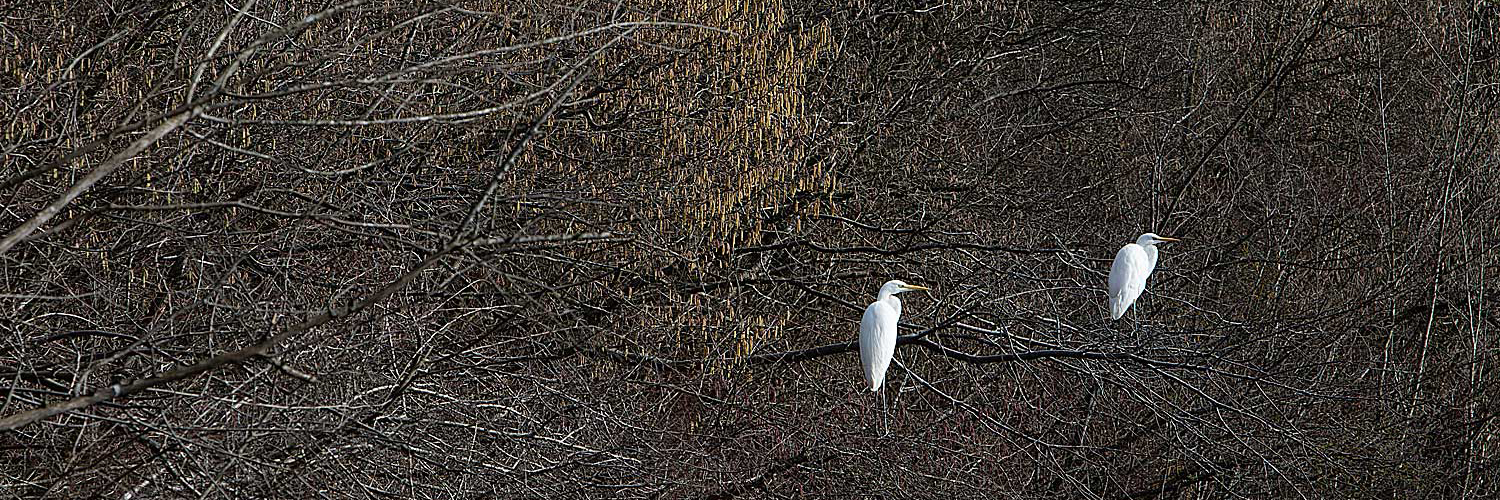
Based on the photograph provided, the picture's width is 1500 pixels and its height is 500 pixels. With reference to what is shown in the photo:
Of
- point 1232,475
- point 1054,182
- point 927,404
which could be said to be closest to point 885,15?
point 1054,182

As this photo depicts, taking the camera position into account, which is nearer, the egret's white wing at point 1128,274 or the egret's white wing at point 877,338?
the egret's white wing at point 877,338

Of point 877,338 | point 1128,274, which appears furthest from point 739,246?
point 1128,274

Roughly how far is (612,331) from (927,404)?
7.38 feet

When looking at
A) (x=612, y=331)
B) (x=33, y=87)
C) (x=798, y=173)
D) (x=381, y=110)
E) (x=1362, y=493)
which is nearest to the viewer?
(x=33, y=87)

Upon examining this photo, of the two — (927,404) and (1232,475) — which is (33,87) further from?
(1232,475)

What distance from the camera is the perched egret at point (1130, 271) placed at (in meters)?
7.41

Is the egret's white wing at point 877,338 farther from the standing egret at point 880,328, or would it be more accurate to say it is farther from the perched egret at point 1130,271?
the perched egret at point 1130,271

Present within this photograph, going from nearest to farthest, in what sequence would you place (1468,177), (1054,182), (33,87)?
1. (33,87)
2. (1468,177)
3. (1054,182)

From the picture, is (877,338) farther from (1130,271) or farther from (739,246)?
(739,246)

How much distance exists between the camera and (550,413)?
642cm

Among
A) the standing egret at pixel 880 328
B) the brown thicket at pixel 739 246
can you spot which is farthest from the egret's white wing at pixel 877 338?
the brown thicket at pixel 739 246

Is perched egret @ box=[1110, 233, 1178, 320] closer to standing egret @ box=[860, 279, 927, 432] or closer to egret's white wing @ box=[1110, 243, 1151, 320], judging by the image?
egret's white wing @ box=[1110, 243, 1151, 320]

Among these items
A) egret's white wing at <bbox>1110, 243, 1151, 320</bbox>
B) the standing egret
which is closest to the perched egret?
egret's white wing at <bbox>1110, 243, 1151, 320</bbox>

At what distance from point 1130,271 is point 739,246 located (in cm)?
165
